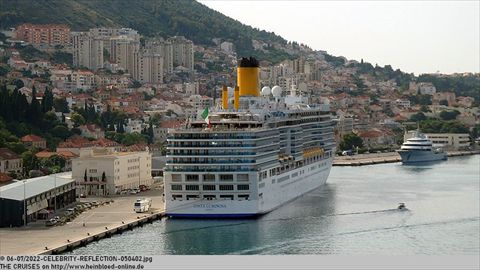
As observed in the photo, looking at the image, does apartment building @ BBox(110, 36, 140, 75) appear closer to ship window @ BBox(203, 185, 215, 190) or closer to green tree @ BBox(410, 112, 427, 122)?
green tree @ BBox(410, 112, 427, 122)

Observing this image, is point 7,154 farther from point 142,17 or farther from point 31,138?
point 142,17

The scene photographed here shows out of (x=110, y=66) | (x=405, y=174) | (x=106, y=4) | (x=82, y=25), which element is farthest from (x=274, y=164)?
(x=106, y=4)

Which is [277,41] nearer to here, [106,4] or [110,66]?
[106,4]

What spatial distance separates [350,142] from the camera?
85.0 feet

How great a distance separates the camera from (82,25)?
130ft

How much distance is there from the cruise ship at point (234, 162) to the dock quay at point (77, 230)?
0.55 metres

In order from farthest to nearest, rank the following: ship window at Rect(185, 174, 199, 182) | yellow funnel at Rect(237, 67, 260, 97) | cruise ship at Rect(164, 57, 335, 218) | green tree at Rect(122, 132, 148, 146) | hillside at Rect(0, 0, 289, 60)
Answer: hillside at Rect(0, 0, 289, 60)
green tree at Rect(122, 132, 148, 146)
yellow funnel at Rect(237, 67, 260, 97)
ship window at Rect(185, 174, 199, 182)
cruise ship at Rect(164, 57, 335, 218)

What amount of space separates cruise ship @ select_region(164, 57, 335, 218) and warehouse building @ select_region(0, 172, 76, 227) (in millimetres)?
1431

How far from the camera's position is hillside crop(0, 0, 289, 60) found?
3784 cm

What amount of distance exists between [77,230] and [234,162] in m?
2.10

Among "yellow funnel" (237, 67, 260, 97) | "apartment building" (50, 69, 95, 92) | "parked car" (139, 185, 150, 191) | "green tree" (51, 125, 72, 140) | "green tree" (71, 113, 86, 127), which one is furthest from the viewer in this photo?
"apartment building" (50, 69, 95, 92)

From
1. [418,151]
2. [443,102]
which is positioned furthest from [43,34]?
[443,102]

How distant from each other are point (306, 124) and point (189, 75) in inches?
943

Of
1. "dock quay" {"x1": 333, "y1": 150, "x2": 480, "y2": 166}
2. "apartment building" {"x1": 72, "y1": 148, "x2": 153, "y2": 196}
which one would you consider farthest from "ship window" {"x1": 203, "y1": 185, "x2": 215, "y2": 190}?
"dock quay" {"x1": 333, "y1": 150, "x2": 480, "y2": 166}
